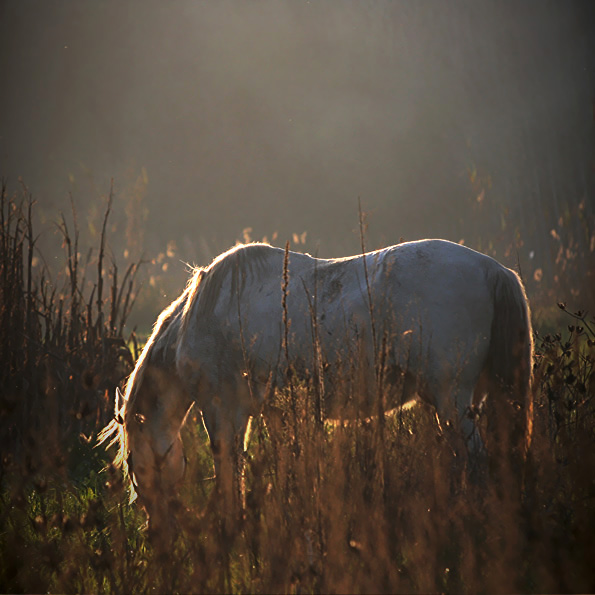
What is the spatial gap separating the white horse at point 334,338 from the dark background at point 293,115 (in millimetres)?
2182

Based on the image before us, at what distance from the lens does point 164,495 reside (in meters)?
2.23

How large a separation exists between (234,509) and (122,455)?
137 cm

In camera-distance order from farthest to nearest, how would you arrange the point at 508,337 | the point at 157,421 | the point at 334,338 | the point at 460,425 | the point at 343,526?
1. the point at 157,421
2. the point at 334,338
3. the point at 508,337
4. the point at 460,425
5. the point at 343,526

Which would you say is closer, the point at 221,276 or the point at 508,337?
the point at 508,337

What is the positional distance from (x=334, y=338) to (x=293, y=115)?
20456 millimetres

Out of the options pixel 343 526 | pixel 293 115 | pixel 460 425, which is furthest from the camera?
pixel 293 115

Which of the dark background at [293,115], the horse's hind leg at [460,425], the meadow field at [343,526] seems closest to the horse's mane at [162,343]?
the meadow field at [343,526]

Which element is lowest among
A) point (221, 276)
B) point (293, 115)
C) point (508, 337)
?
point (508, 337)

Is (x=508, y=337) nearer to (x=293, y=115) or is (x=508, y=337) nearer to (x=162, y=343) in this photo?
(x=162, y=343)

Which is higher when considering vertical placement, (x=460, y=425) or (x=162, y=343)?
(x=162, y=343)

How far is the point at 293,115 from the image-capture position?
2247 centimetres

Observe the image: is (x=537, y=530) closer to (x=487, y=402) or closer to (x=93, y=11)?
(x=487, y=402)

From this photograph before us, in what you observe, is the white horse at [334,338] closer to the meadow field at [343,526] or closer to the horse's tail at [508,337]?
the horse's tail at [508,337]

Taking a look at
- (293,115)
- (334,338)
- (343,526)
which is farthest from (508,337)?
(293,115)
